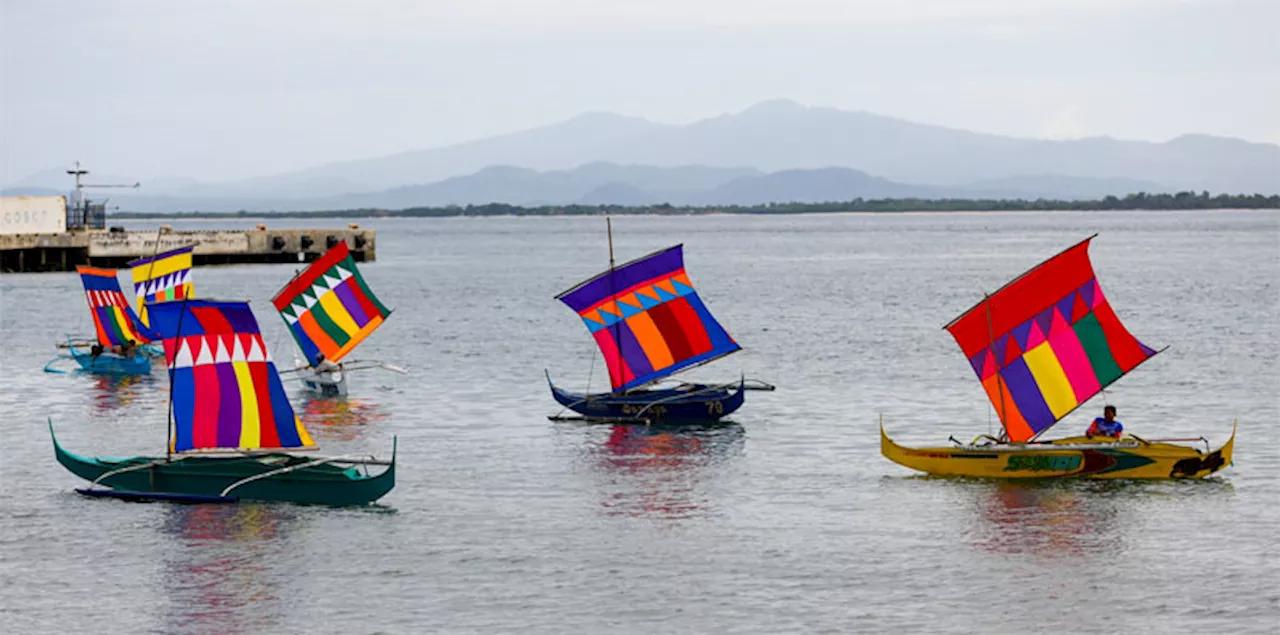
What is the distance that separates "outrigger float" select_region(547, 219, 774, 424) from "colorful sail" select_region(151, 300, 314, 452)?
14.8 metres

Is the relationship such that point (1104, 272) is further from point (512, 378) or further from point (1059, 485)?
point (1059, 485)

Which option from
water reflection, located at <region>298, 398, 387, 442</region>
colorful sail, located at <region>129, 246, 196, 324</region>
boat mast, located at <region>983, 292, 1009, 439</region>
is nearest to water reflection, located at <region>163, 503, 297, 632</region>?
water reflection, located at <region>298, 398, 387, 442</region>

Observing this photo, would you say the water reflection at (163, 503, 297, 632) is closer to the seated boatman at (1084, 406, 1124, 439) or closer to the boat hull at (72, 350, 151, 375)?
the seated boatman at (1084, 406, 1124, 439)

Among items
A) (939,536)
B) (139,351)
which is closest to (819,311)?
(139,351)

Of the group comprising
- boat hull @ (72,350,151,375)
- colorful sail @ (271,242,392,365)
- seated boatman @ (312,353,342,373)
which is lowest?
boat hull @ (72,350,151,375)

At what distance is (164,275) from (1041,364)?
4028cm

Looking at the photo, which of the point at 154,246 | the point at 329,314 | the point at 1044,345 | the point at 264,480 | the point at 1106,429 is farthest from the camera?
the point at 154,246

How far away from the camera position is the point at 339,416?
→ 57.8 metres

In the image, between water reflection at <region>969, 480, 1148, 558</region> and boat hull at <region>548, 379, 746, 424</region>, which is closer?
water reflection at <region>969, 480, 1148, 558</region>

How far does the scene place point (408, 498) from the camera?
138 feet

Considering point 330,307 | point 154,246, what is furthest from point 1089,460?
point 154,246

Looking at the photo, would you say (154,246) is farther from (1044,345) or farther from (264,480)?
(1044,345)

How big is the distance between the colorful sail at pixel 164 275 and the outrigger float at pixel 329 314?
27.4 ft

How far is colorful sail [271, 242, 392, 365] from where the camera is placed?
6206cm
